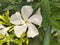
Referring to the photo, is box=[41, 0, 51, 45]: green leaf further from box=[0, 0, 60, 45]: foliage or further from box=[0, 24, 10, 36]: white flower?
box=[0, 24, 10, 36]: white flower

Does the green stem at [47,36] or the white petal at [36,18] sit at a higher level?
the white petal at [36,18]

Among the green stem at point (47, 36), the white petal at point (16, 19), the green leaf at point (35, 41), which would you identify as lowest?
the green leaf at point (35, 41)

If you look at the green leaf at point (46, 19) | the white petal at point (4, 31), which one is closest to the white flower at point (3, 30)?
the white petal at point (4, 31)

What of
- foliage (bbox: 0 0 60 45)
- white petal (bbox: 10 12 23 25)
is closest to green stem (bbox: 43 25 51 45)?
foliage (bbox: 0 0 60 45)

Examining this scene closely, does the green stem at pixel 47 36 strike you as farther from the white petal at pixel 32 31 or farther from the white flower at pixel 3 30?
the white flower at pixel 3 30

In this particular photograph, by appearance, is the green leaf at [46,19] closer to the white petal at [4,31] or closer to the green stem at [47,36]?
the green stem at [47,36]

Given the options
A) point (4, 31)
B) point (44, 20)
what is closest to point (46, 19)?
point (44, 20)

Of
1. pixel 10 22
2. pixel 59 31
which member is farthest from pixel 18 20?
pixel 59 31
